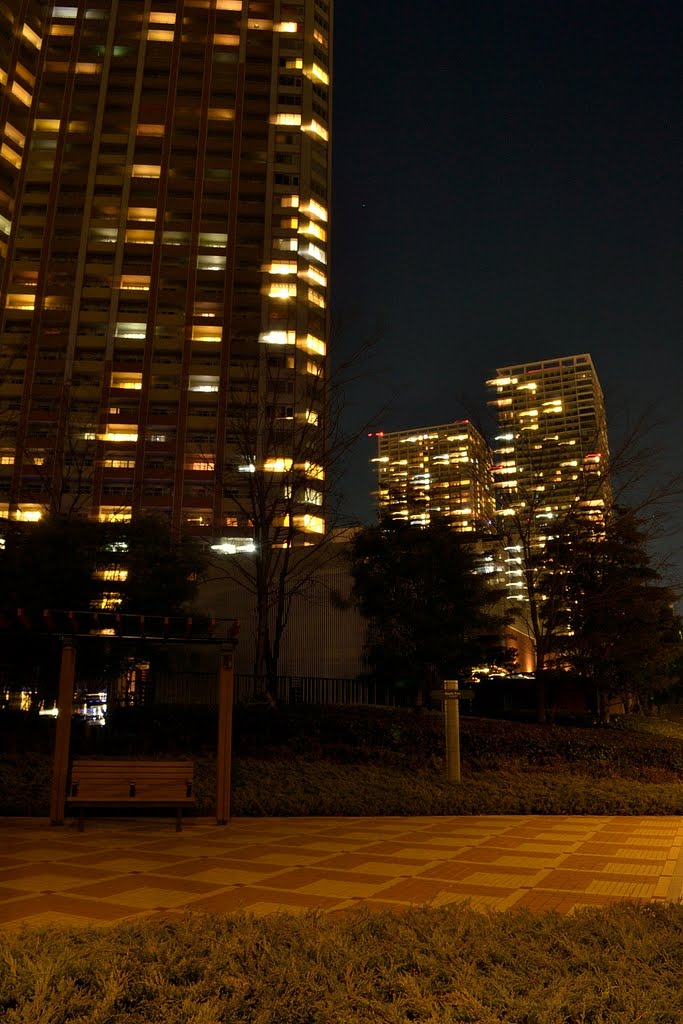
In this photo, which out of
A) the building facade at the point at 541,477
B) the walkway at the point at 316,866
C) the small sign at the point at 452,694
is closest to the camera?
the walkway at the point at 316,866

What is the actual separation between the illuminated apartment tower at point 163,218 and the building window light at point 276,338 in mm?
202

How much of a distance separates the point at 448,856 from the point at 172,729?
8.41 metres

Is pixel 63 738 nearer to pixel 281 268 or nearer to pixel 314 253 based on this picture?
pixel 281 268

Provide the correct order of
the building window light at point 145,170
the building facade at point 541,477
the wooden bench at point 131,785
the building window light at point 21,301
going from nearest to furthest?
the wooden bench at point 131,785, the building facade at point 541,477, the building window light at point 21,301, the building window light at point 145,170

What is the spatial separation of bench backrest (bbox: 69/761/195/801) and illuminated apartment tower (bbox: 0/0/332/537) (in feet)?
211

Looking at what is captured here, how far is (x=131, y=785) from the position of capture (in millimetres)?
9273

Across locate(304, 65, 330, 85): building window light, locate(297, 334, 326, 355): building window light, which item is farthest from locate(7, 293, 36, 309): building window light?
locate(304, 65, 330, 85): building window light

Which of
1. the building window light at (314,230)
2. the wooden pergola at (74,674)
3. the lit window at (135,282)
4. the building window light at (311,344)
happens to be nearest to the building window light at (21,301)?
the lit window at (135,282)

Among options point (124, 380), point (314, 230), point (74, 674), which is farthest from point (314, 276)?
point (74, 674)

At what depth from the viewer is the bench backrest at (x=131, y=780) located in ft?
30.2

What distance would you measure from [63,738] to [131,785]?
1094mm

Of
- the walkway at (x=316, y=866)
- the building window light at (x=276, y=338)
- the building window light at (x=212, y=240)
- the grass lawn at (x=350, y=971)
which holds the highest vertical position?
the building window light at (x=212, y=240)

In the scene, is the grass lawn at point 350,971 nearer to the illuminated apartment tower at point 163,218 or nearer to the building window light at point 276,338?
the illuminated apartment tower at point 163,218

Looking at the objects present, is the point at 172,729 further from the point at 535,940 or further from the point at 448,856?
the point at 535,940
